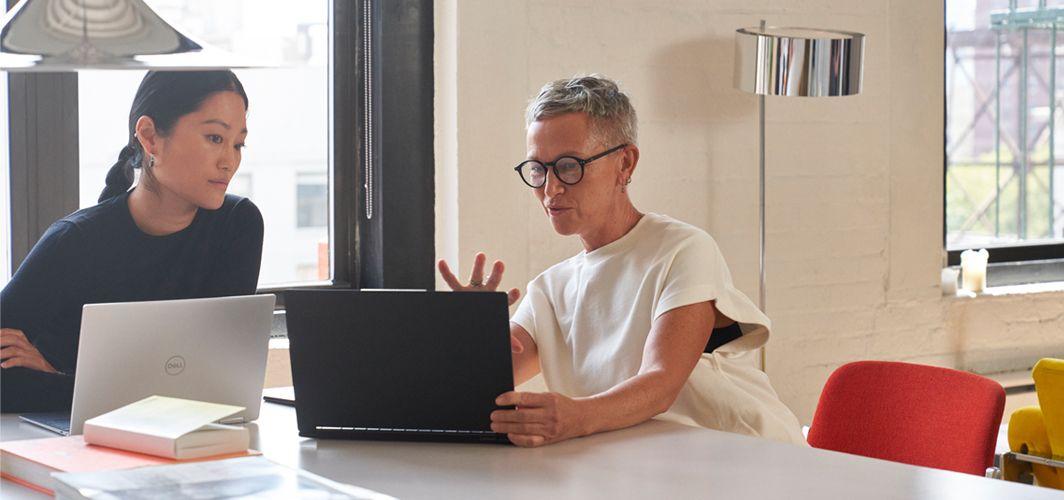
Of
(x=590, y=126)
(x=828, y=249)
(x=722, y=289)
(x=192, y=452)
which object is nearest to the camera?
(x=192, y=452)

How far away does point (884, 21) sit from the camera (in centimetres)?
373

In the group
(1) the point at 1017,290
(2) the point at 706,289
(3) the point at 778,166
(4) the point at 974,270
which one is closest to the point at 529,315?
(2) the point at 706,289

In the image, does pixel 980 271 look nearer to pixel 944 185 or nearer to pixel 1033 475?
pixel 944 185

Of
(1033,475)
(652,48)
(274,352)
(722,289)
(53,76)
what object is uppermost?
(652,48)

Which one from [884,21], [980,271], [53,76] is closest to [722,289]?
[53,76]

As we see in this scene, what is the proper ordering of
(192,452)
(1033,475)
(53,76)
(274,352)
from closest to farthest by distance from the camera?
1. (192,452)
2. (1033,475)
3. (53,76)
4. (274,352)

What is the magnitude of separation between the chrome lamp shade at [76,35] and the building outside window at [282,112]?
4.63 ft

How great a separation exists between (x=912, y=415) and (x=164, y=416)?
1416 millimetres

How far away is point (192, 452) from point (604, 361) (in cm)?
88

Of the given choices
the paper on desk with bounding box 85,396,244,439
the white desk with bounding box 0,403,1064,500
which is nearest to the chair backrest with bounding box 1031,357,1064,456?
the white desk with bounding box 0,403,1064,500

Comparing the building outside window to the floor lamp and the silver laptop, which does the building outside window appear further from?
the floor lamp

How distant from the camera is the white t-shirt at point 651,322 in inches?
74.1

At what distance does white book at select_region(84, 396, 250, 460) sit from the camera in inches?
54.3

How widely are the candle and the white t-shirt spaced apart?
2396 millimetres
